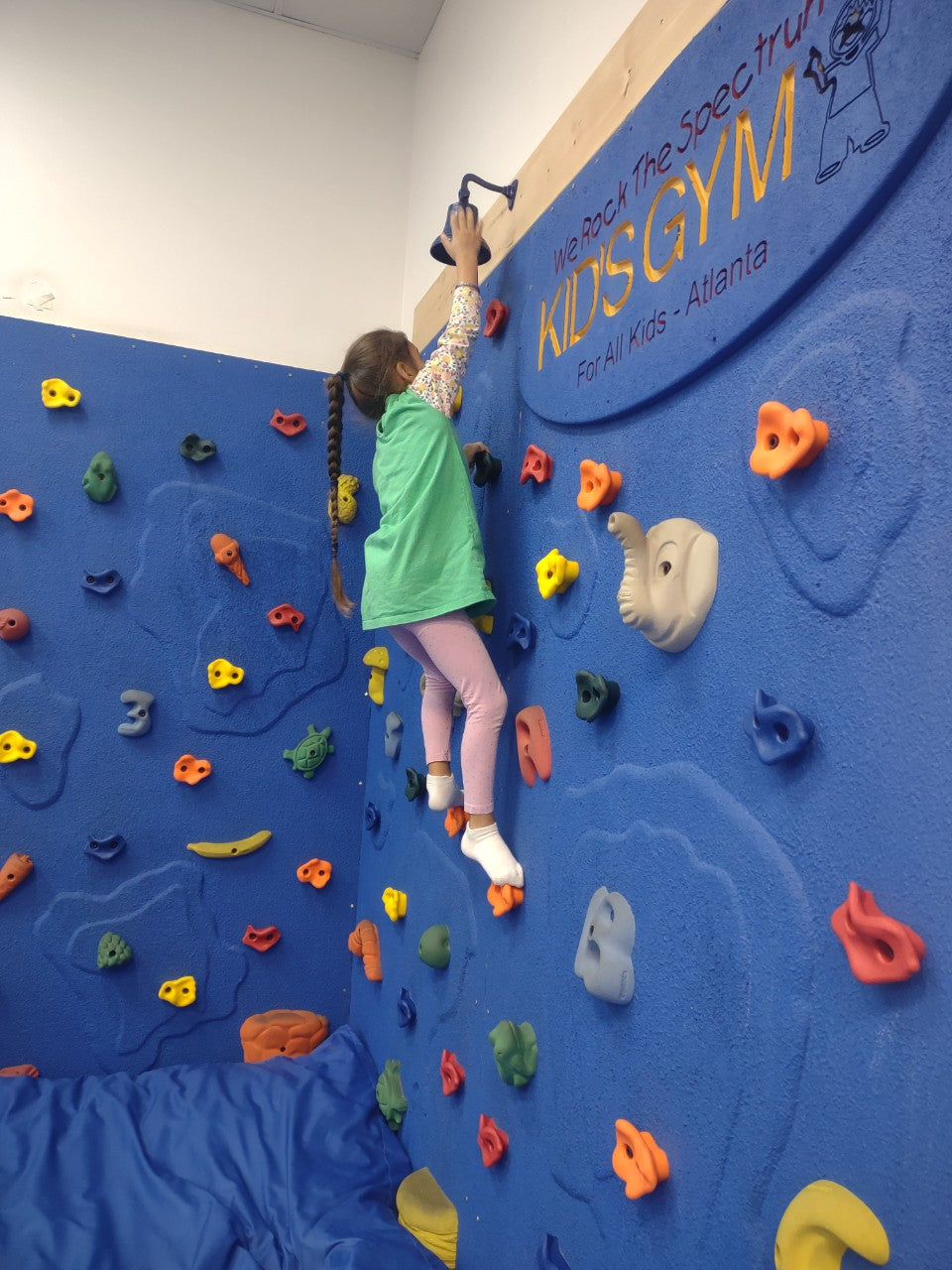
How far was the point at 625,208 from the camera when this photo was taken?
119 cm

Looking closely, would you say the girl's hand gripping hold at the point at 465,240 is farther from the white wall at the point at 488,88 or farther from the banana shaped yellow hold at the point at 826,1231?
the banana shaped yellow hold at the point at 826,1231

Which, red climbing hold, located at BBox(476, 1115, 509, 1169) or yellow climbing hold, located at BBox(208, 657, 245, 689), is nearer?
red climbing hold, located at BBox(476, 1115, 509, 1169)

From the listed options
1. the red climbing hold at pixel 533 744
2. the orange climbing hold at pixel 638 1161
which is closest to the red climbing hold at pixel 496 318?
the red climbing hold at pixel 533 744

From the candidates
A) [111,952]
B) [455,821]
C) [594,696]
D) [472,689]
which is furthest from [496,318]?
[111,952]

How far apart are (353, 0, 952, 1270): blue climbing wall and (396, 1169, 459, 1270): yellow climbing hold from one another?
10cm

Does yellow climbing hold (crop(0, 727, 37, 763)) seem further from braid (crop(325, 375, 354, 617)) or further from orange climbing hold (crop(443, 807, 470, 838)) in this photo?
orange climbing hold (crop(443, 807, 470, 838))

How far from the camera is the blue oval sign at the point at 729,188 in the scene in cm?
76

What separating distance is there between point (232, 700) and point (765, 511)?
5.32 ft

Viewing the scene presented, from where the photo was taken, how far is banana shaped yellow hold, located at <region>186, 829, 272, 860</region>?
2174 mm

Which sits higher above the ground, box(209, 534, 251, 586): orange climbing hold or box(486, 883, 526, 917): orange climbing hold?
box(209, 534, 251, 586): orange climbing hold

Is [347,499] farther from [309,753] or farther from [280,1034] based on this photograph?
[280,1034]

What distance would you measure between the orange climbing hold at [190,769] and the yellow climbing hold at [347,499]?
0.69m

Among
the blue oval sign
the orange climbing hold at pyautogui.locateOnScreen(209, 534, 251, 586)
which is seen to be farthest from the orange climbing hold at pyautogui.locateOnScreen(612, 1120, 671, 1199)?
the orange climbing hold at pyautogui.locateOnScreen(209, 534, 251, 586)

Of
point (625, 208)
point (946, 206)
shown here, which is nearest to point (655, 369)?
point (625, 208)
